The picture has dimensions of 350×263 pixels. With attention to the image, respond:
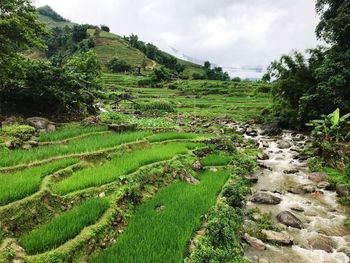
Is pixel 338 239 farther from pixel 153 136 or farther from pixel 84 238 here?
pixel 153 136

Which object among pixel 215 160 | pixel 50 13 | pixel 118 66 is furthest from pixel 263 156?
pixel 50 13

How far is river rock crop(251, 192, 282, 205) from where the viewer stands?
10.3 metres

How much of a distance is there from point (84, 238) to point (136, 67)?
303ft

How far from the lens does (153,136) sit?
1505 cm

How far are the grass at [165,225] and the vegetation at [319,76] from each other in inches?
528

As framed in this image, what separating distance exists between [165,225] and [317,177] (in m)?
8.42

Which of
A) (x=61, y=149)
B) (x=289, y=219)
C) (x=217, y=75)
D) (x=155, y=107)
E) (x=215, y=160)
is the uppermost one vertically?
(x=217, y=75)

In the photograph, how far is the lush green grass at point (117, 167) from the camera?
8.03 metres

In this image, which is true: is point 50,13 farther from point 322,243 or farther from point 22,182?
point 322,243

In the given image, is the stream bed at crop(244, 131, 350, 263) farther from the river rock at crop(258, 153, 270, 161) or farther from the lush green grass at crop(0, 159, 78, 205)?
the lush green grass at crop(0, 159, 78, 205)

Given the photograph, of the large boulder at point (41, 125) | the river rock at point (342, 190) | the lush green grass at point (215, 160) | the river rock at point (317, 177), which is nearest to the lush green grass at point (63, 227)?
the lush green grass at point (215, 160)

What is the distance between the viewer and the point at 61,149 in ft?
34.3

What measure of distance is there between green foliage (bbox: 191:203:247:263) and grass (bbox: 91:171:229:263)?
297mm

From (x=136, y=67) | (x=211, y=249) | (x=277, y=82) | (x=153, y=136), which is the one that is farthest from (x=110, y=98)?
(x=136, y=67)
